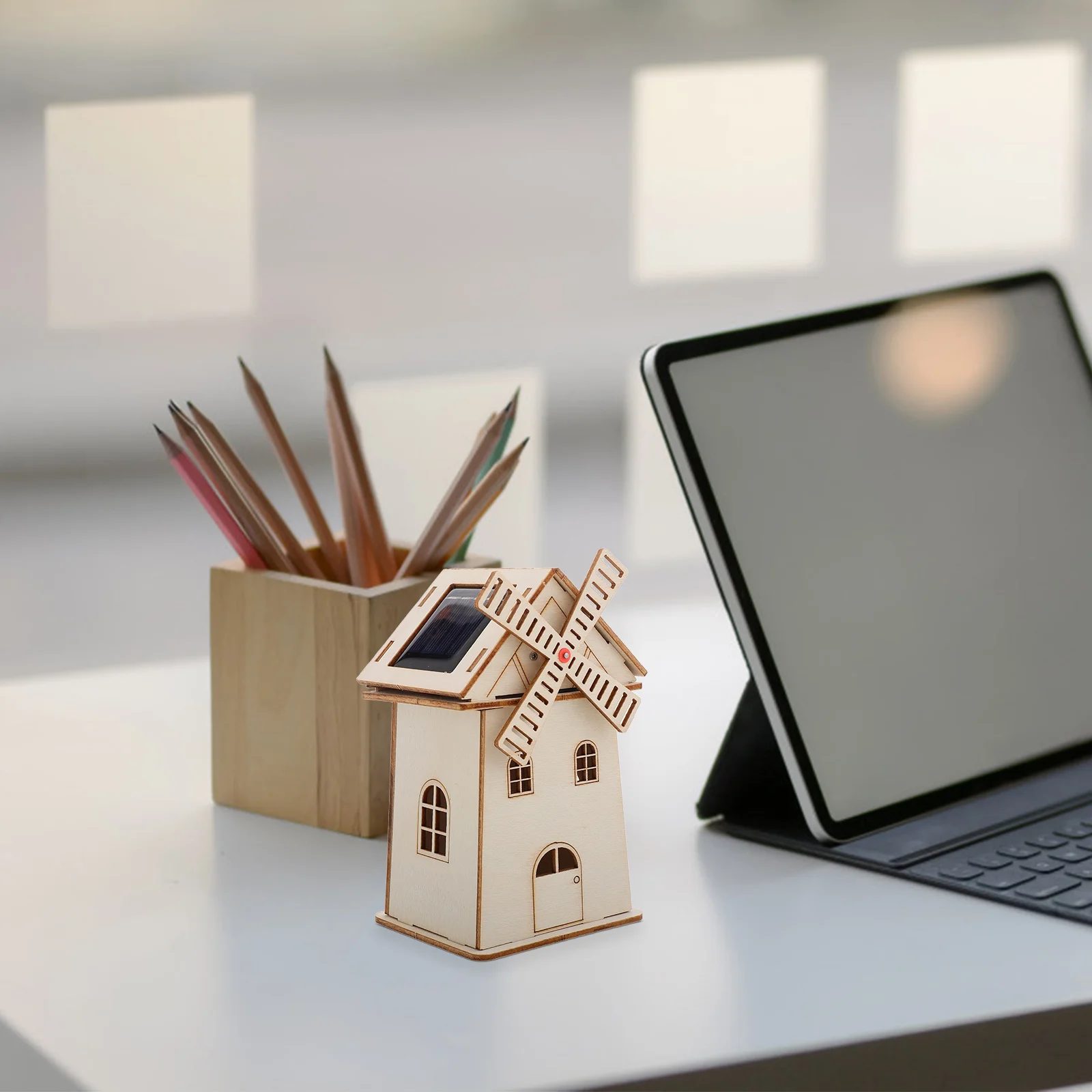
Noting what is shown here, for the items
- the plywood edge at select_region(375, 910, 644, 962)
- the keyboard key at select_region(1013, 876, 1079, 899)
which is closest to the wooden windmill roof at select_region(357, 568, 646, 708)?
the plywood edge at select_region(375, 910, 644, 962)

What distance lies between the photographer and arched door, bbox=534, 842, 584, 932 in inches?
29.0

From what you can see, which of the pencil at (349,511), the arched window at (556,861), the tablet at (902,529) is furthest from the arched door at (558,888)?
the pencil at (349,511)

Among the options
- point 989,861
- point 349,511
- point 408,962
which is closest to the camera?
point 408,962

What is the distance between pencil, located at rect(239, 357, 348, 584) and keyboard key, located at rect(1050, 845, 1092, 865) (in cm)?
40

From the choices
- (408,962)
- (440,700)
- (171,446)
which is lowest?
(408,962)

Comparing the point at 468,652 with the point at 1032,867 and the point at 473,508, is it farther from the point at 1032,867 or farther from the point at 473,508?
the point at 1032,867

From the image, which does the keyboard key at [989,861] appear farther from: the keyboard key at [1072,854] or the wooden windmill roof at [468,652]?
the wooden windmill roof at [468,652]

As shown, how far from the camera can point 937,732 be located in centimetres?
89

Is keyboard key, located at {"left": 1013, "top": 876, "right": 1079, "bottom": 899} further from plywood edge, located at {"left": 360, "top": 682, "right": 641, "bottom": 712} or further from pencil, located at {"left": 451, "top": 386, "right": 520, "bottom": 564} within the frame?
pencil, located at {"left": 451, "top": 386, "right": 520, "bottom": 564}

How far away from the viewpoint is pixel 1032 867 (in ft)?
2.67

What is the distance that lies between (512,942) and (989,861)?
247mm

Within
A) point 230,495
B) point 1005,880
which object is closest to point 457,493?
point 230,495

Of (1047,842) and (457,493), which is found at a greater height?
(457,493)

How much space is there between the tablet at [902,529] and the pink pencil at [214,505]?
0.24m
